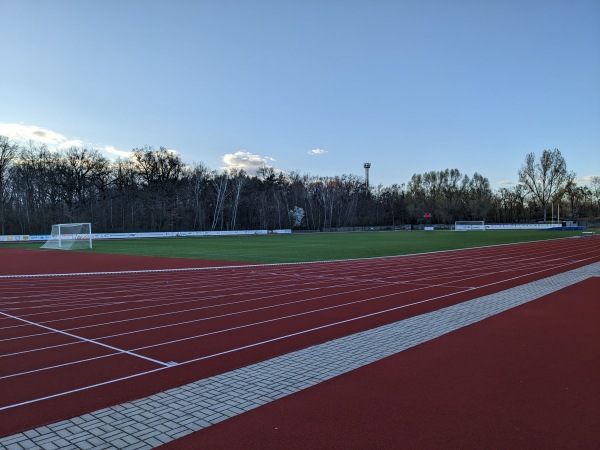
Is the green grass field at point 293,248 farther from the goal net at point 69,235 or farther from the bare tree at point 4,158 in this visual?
the bare tree at point 4,158

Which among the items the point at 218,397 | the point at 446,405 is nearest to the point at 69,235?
the point at 218,397

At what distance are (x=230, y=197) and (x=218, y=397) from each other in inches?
3273

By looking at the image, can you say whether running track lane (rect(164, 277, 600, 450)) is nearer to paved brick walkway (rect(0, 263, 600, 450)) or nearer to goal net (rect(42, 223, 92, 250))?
paved brick walkway (rect(0, 263, 600, 450))

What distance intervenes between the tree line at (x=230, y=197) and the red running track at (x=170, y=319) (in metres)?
59.8

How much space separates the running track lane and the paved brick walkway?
0.73 ft

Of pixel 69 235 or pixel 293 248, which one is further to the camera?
pixel 69 235

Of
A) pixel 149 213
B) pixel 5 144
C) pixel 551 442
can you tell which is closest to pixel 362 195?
pixel 149 213

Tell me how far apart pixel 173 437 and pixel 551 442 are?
133 inches

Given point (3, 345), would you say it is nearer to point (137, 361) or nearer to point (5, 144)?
point (137, 361)

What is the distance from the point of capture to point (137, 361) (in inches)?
250

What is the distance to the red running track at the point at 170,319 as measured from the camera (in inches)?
213

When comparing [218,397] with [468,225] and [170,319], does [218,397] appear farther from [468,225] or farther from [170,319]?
[468,225]

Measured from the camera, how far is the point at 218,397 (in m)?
4.91

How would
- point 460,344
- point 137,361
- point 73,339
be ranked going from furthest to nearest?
point 73,339 → point 460,344 → point 137,361
